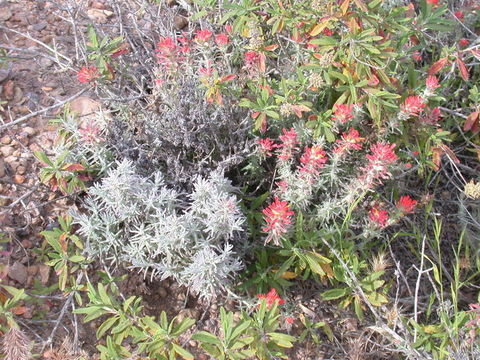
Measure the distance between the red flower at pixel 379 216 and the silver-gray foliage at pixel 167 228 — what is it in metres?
0.58

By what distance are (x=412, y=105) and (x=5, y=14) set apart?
230 centimetres

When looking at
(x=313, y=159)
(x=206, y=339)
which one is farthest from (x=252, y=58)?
(x=206, y=339)

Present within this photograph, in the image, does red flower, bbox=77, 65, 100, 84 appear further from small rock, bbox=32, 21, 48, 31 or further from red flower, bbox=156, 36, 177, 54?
small rock, bbox=32, 21, 48, 31

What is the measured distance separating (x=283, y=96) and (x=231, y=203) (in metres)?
0.66

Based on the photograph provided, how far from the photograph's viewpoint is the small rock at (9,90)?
8.65 feet

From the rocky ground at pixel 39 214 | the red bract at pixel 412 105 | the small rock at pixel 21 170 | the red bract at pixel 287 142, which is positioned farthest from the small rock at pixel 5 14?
the red bract at pixel 412 105

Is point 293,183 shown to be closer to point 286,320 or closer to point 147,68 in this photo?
point 286,320

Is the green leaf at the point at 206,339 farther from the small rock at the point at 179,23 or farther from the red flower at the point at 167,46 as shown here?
the small rock at the point at 179,23

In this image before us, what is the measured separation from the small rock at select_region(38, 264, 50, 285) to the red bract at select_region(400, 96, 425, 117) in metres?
1.70

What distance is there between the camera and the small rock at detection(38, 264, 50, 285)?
2.25 meters

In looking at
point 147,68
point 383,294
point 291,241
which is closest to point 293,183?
point 291,241

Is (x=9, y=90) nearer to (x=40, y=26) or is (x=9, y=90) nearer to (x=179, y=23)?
(x=40, y=26)

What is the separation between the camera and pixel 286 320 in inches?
85.0

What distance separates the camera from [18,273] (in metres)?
2.20
